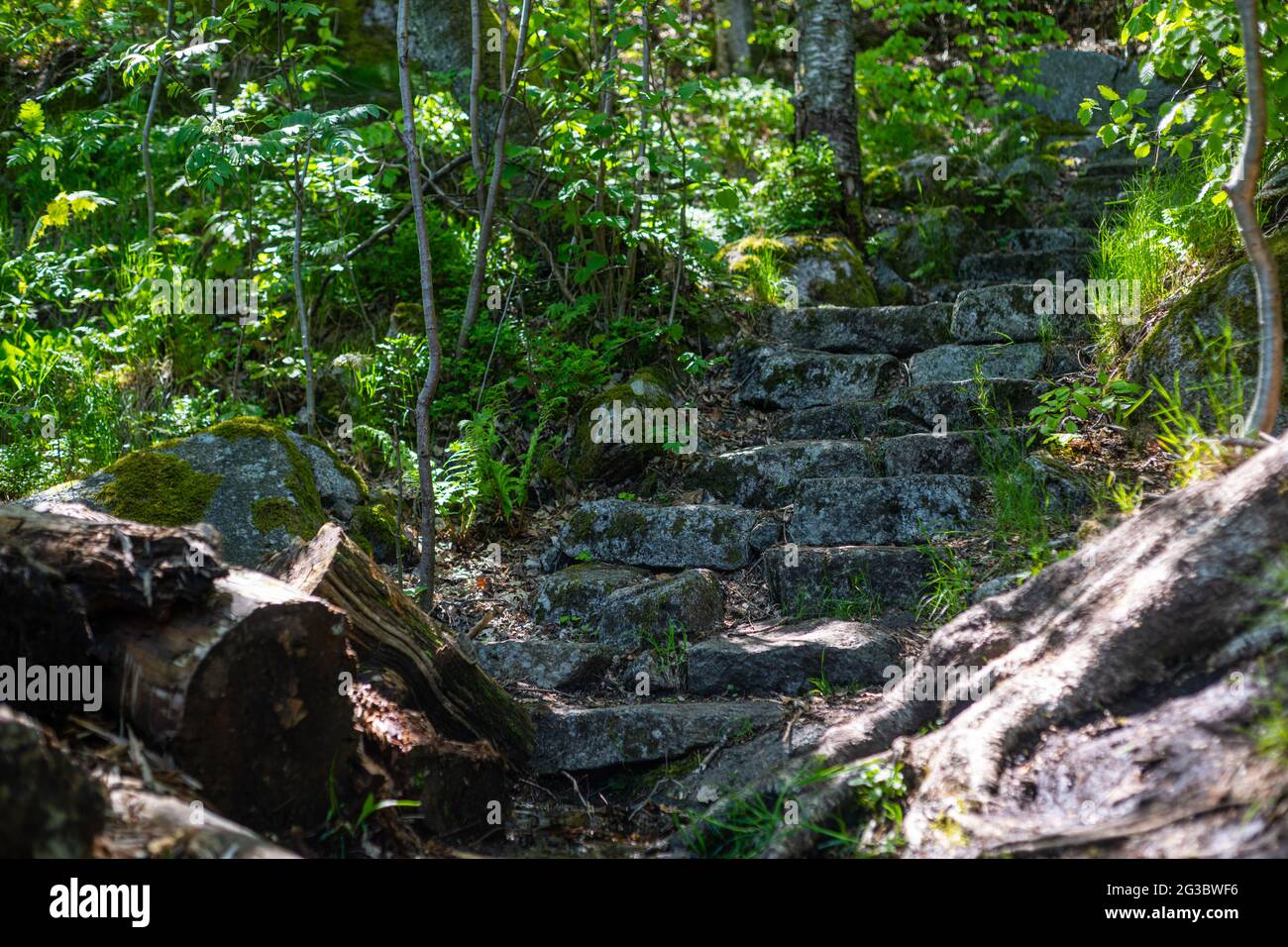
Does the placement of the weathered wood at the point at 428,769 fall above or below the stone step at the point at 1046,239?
below

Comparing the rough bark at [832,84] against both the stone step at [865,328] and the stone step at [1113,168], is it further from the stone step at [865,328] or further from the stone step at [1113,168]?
the stone step at [1113,168]

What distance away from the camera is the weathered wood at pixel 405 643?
3.19 m

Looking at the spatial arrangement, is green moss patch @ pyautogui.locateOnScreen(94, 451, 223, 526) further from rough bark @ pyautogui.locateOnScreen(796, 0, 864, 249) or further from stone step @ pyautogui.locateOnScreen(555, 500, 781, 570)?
rough bark @ pyautogui.locateOnScreen(796, 0, 864, 249)

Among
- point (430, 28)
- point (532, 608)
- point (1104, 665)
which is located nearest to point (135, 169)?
point (430, 28)

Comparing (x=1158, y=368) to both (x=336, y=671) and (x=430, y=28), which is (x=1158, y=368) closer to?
(x=336, y=671)

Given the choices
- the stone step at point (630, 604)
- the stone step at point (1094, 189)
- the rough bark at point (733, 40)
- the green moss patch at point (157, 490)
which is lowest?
the stone step at point (630, 604)

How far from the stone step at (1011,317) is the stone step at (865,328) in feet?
0.62

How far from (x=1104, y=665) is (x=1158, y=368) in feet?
8.46

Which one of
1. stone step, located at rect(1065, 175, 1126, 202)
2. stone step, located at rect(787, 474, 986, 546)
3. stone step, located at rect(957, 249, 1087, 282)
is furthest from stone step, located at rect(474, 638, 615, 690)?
stone step, located at rect(1065, 175, 1126, 202)

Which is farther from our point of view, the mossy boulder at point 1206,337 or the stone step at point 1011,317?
the stone step at point 1011,317

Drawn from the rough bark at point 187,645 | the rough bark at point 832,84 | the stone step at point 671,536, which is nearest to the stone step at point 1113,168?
the rough bark at point 832,84

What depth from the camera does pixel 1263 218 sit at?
4.96m

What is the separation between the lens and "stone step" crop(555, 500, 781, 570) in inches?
196

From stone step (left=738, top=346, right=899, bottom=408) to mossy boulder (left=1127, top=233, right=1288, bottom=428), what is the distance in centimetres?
171
